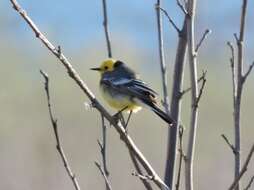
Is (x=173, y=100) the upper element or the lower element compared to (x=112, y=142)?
upper

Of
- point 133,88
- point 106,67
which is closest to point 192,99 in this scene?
point 133,88

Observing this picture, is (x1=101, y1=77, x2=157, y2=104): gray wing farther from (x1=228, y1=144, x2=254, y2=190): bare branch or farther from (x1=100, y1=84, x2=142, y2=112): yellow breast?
(x1=228, y1=144, x2=254, y2=190): bare branch

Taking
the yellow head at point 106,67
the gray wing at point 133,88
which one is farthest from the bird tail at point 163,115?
the yellow head at point 106,67

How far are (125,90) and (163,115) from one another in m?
1.10

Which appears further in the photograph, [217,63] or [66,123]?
[217,63]

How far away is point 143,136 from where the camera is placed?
14.2 metres

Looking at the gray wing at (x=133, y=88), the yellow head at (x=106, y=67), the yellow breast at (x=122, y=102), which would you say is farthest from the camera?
the yellow head at (x=106, y=67)

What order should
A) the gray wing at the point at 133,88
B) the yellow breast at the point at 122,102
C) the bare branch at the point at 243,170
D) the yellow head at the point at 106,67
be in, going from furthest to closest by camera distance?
the yellow head at the point at 106,67 → the yellow breast at the point at 122,102 → the gray wing at the point at 133,88 → the bare branch at the point at 243,170

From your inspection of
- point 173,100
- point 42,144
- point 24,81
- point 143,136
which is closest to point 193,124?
point 173,100

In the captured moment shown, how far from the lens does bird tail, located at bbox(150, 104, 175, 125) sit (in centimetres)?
331

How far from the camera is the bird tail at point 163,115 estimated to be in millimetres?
3305

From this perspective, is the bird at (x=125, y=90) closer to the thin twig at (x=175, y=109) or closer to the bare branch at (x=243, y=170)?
the thin twig at (x=175, y=109)

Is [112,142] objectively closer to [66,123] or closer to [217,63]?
[66,123]

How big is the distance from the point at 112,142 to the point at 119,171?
2239 mm
